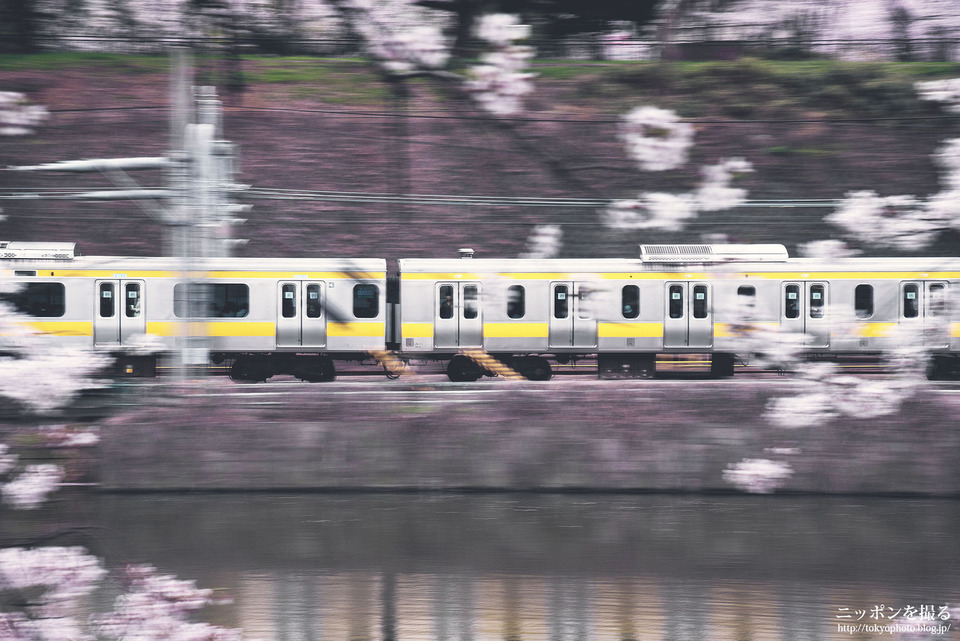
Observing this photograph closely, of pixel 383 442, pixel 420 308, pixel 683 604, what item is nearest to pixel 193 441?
pixel 383 442

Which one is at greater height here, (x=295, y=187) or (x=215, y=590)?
(x=295, y=187)

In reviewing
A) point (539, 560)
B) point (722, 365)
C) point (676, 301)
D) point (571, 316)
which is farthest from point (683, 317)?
point (539, 560)

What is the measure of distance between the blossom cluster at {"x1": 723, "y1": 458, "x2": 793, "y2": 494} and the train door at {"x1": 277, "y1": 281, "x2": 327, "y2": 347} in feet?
28.6

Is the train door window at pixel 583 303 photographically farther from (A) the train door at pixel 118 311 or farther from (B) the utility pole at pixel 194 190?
(A) the train door at pixel 118 311

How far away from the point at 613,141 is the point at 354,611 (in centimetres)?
1536

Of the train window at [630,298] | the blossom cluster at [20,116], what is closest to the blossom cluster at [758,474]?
the train window at [630,298]

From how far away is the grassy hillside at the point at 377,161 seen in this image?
1884 centimetres

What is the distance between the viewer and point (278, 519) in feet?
37.8

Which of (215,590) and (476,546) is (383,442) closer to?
(476,546)

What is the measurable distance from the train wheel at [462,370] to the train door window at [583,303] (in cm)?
253

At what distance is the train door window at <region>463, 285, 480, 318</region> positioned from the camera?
16391mm

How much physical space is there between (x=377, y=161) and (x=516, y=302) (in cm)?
639

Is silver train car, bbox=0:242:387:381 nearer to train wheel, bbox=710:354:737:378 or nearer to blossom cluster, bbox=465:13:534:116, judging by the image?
train wheel, bbox=710:354:737:378

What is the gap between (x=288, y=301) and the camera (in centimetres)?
1628
